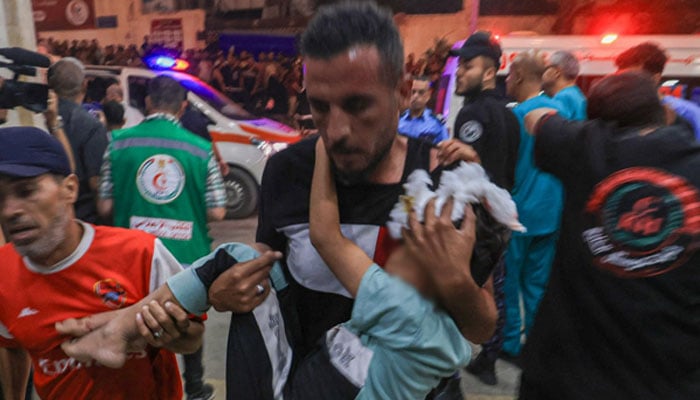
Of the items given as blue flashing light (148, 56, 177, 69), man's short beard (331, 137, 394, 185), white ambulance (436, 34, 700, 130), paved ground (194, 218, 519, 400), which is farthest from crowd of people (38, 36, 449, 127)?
man's short beard (331, 137, 394, 185)

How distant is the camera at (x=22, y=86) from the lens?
2.46 metres

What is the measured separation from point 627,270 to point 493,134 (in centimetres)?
161

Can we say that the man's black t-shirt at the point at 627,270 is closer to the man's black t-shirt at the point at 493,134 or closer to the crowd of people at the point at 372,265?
the crowd of people at the point at 372,265

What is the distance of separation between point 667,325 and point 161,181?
2644 millimetres

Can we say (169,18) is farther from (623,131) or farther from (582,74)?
(623,131)

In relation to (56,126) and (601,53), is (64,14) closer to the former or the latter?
(56,126)

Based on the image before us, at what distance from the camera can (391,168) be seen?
1.19 meters

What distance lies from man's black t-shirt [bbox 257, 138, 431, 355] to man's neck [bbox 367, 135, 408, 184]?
1 cm

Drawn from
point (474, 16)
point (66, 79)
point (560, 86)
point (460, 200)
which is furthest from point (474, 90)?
point (474, 16)

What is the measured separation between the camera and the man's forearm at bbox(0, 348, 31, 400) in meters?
1.77

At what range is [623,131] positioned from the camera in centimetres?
168

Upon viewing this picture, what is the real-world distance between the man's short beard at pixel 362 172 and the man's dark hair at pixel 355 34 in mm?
148

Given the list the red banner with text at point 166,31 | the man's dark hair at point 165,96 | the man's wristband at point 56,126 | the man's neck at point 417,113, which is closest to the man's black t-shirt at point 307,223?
the man's dark hair at point 165,96

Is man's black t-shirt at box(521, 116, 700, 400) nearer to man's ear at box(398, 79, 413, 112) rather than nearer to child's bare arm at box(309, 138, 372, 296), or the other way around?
man's ear at box(398, 79, 413, 112)
